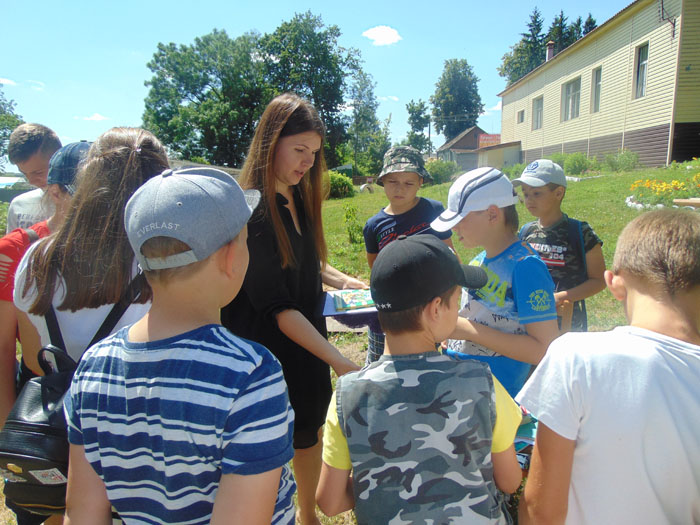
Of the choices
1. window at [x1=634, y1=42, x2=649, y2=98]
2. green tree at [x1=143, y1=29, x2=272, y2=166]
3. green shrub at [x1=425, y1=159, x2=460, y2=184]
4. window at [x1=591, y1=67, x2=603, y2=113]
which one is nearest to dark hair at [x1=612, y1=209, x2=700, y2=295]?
window at [x1=634, y1=42, x2=649, y2=98]

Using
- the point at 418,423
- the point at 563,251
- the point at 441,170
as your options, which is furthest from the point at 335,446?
→ the point at 441,170

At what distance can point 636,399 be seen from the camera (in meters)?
1.13

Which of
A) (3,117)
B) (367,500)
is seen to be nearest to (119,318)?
(367,500)

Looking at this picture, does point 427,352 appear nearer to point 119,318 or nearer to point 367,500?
point 367,500

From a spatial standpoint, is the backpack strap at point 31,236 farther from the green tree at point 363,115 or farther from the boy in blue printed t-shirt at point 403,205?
the green tree at point 363,115

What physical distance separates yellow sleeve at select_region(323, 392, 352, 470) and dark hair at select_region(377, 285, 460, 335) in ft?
0.96

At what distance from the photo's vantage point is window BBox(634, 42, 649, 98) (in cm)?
1842

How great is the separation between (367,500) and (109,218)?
4.06 ft

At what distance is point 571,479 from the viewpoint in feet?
4.25

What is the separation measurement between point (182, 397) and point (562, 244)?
2847 millimetres

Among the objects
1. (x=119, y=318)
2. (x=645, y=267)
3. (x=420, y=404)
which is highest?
(x=645, y=267)

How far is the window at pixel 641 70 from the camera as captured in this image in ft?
60.4

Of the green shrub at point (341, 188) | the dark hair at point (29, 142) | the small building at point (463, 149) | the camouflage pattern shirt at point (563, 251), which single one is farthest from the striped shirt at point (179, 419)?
the small building at point (463, 149)

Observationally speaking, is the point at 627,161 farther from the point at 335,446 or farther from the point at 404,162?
the point at 335,446
